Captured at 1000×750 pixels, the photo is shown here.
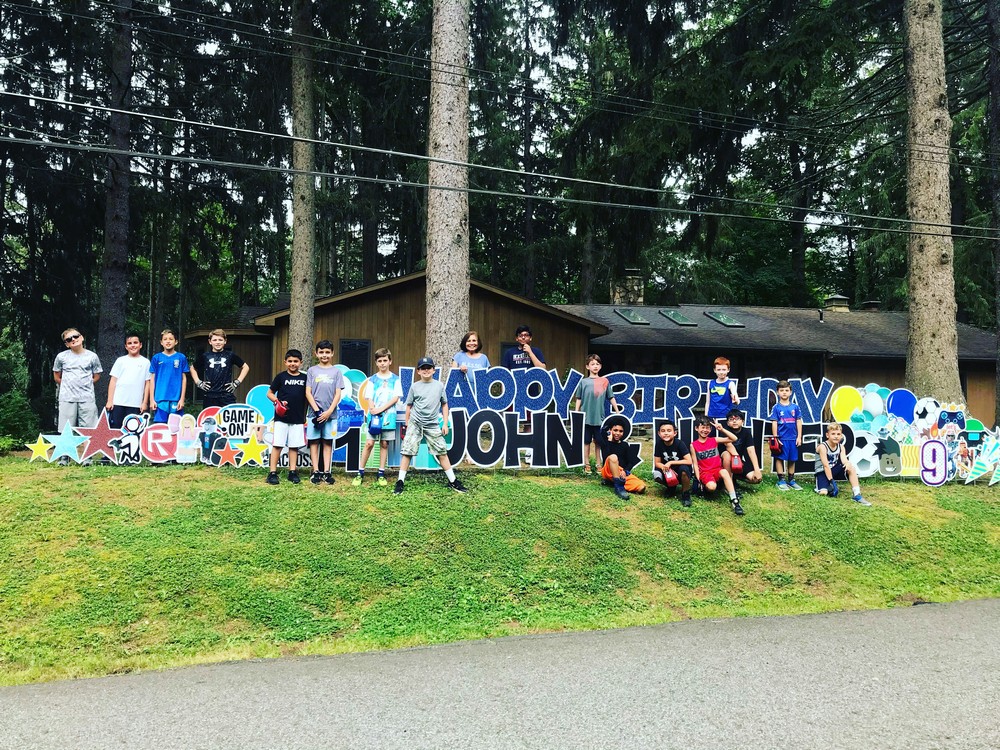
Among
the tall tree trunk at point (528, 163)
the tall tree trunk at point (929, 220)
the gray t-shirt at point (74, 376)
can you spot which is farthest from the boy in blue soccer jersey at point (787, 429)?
the tall tree trunk at point (528, 163)

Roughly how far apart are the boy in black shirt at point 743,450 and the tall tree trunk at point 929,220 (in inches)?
174

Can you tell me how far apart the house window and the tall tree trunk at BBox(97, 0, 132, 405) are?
4894 mm

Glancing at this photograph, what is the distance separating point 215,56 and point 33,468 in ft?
41.8

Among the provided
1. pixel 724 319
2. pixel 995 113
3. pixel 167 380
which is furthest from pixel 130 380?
pixel 724 319

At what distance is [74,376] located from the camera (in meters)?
8.73

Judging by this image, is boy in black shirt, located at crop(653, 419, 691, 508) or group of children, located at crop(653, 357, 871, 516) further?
group of children, located at crop(653, 357, 871, 516)

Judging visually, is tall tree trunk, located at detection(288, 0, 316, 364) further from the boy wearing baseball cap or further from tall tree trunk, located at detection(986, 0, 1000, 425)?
tall tree trunk, located at detection(986, 0, 1000, 425)

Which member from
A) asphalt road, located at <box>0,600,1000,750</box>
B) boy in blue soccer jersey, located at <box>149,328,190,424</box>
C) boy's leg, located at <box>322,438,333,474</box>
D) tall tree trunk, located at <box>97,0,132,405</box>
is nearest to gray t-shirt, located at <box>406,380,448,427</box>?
boy's leg, located at <box>322,438,333,474</box>

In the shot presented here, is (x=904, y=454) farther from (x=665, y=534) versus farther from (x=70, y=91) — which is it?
(x=70, y=91)

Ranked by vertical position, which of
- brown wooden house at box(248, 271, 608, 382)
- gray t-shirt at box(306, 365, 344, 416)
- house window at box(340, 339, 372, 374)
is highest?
brown wooden house at box(248, 271, 608, 382)

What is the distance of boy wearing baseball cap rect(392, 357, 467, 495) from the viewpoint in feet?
27.0

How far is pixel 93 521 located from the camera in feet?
22.5

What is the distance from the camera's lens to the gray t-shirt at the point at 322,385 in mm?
8289

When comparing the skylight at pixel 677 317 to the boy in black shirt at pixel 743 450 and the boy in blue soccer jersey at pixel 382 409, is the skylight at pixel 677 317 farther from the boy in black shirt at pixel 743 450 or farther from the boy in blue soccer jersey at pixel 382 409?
the boy in blue soccer jersey at pixel 382 409
